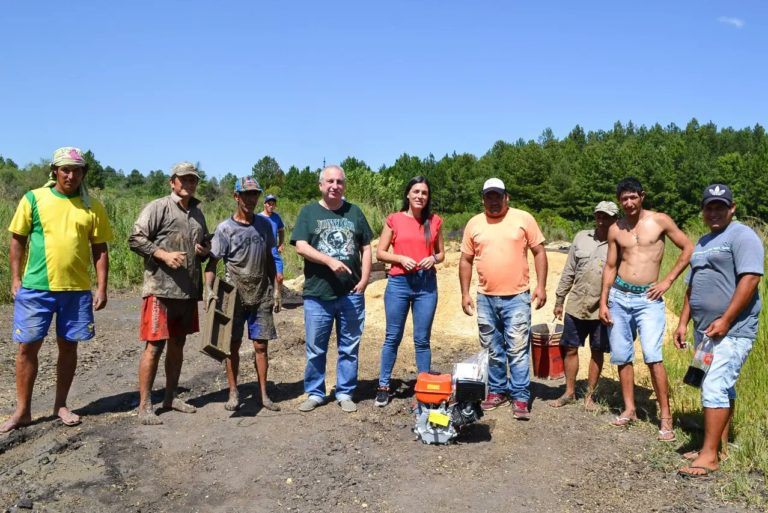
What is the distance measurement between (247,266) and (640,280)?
3071mm

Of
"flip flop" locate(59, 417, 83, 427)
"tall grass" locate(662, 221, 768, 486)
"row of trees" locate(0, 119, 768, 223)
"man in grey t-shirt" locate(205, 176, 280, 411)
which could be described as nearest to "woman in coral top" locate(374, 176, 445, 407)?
"man in grey t-shirt" locate(205, 176, 280, 411)

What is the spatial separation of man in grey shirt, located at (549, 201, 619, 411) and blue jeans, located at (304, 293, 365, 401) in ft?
5.72

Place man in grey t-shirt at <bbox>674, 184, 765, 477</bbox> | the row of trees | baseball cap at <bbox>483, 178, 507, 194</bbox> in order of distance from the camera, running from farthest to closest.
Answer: the row of trees
baseball cap at <bbox>483, 178, 507, 194</bbox>
man in grey t-shirt at <bbox>674, 184, 765, 477</bbox>

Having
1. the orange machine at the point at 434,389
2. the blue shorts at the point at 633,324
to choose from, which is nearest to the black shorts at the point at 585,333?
the blue shorts at the point at 633,324

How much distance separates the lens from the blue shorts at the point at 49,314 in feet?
14.8

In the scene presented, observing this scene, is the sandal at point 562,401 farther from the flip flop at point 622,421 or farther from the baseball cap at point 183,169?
the baseball cap at point 183,169

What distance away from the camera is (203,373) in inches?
259

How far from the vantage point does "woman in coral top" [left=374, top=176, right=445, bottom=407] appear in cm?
513

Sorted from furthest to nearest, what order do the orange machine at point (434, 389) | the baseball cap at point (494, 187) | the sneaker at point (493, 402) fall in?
the sneaker at point (493, 402), the baseball cap at point (494, 187), the orange machine at point (434, 389)

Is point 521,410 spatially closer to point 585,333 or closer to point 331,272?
point 585,333

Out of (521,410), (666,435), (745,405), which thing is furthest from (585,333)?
(745,405)

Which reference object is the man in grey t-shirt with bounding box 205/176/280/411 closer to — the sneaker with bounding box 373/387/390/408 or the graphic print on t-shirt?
the graphic print on t-shirt

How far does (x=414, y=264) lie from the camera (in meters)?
5.05

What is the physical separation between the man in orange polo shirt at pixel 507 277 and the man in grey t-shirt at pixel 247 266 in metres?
1.70
